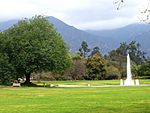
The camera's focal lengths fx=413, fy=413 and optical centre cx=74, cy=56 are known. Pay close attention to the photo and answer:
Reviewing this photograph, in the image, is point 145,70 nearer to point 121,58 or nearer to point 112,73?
point 112,73

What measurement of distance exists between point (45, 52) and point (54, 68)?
3265 millimetres

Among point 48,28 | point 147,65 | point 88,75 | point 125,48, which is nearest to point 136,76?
point 147,65

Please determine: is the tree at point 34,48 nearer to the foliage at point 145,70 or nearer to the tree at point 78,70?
the tree at point 78,70

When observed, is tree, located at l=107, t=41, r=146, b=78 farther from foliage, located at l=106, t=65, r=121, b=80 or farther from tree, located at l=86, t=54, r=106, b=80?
tree, located at l=86, t=54, r=106, b=80

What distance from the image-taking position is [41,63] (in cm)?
6981

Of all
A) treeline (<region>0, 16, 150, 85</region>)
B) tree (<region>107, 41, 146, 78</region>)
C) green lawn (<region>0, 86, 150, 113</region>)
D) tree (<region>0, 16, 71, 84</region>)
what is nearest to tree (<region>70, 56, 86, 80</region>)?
tree (<region>107, 41, 146, 78</region>)

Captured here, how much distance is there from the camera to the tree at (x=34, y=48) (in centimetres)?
6956

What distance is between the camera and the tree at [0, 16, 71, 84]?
69.6 m

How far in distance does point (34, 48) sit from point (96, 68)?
156 ft

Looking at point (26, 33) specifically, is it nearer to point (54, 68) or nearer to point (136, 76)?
point (54, 68)

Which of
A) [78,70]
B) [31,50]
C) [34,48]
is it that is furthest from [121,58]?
[31,50]

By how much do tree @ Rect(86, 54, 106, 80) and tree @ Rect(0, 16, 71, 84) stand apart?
4204cm


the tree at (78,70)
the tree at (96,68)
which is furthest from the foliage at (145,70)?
the tree at (78,70)

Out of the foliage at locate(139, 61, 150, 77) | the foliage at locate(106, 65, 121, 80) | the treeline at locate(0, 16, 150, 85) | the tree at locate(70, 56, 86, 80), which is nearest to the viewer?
the treeline at locate(0, 16, 150, 85)
